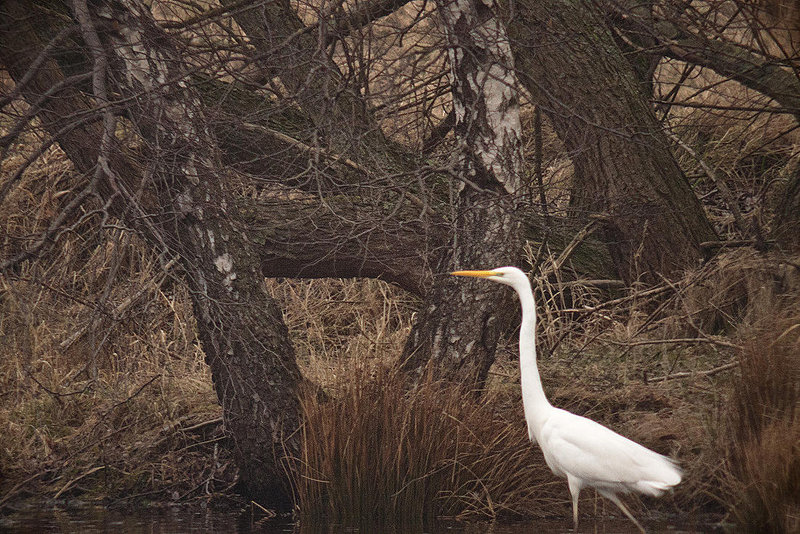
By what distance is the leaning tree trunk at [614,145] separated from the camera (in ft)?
21.6

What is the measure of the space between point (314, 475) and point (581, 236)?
305cm

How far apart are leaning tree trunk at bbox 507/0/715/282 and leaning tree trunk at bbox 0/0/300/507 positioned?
2462 millimetres

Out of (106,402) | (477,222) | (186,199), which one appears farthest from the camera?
(106,402)

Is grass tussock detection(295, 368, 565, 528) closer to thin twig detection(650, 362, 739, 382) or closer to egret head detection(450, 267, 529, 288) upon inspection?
egret head detection(450, 267, 529, 288)

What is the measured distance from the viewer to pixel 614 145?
22.0 ft

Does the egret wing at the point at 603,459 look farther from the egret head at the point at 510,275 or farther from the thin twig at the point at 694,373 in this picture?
the thin twig at the point at 694,373

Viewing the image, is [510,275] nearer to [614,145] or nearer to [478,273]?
[478,273]

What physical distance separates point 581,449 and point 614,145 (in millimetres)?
2804

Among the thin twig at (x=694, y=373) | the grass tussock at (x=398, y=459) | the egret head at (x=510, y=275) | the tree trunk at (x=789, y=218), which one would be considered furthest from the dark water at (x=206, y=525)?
the tree trunk at (x=789, y=218)

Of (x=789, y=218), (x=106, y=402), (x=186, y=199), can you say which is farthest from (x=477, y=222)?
(x=106, y=402)

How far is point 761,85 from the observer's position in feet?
20.8

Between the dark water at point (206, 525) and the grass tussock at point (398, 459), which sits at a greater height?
the grass tussock at point (398, 459)

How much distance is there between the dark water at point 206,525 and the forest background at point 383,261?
19 centimetres

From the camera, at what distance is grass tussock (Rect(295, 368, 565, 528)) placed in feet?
16.1
